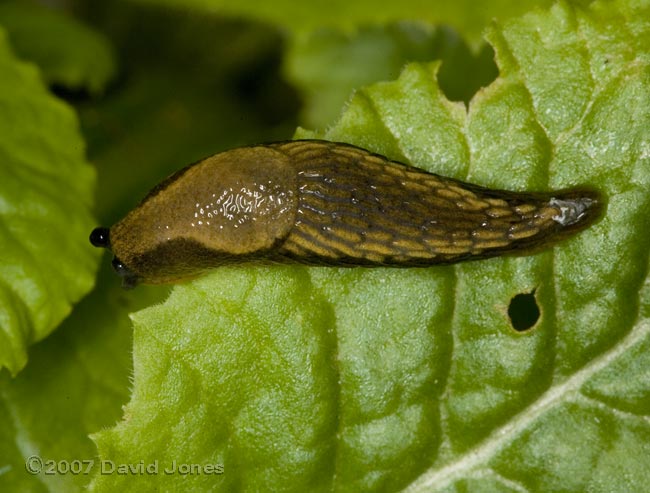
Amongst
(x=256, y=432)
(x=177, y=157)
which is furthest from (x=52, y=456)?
(x=177, y=157)

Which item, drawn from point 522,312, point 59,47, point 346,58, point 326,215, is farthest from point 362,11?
point 522,312

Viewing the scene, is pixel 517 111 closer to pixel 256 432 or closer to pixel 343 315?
pixel 343 315

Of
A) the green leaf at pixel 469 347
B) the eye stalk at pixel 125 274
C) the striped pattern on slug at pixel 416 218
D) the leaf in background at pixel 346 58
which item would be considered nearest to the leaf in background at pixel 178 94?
the leaf in background at pixel 346 58

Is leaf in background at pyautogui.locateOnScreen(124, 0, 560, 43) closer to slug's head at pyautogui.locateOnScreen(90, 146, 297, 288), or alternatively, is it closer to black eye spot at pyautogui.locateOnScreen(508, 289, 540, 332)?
slug's head at pyautogui.locateOnScreen(90, 146, 297, 288)

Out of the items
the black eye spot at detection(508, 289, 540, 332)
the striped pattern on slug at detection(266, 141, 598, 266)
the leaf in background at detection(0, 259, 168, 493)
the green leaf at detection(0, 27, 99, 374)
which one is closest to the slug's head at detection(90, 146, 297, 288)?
the striped pattern on slug at detection(266, 141, 598, 266)

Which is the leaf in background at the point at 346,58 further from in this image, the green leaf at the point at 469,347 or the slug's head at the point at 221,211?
the green leaf at the point at 469,347
